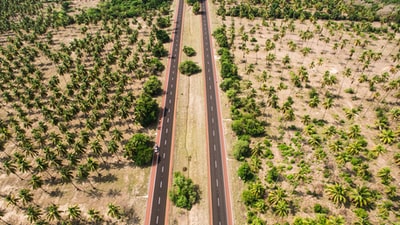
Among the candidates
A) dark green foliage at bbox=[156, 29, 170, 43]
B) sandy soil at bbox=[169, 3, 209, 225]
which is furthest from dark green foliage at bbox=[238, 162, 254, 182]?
dark green foliage at bbox=[156, 29, 170, 43]

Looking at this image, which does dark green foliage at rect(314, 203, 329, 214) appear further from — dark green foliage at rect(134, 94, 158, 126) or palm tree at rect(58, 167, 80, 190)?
palm tree at rect(58, 167, 80, 190)

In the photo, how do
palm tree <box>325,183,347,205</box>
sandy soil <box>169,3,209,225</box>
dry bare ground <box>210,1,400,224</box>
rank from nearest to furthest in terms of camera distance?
palm tree <box>325,183,347,205</box>, sandy soil <box>169,3,209,225</box>, dry bare ground <box>210,1,400,224</box>

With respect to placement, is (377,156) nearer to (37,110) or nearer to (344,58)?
(344,58)

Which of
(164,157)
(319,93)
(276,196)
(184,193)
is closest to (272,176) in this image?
(276,196)

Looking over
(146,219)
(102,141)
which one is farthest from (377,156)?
(102,141)

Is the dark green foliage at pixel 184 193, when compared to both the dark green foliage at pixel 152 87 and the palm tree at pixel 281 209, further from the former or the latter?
the dark green foliage at pixel 152 87
